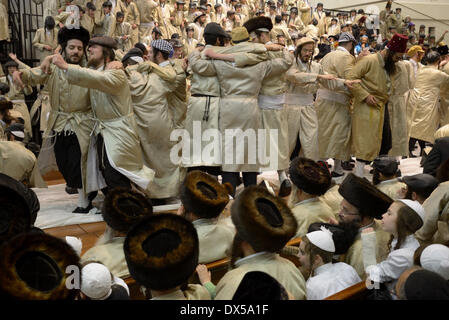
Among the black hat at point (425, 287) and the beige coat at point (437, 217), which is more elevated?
the black hat at point (425, 287)

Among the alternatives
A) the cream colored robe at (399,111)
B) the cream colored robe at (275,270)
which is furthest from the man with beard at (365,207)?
the cream colored robe at (399,111)

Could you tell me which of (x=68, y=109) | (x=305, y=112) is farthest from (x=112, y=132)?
(x=305, y=112)

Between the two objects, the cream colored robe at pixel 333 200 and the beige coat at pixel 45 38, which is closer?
the cream colored robe at pixel 333 200

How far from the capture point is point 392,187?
3.86 metres

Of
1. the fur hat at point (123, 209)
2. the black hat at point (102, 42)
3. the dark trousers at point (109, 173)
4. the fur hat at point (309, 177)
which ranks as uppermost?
the black hat at point (102, 42)

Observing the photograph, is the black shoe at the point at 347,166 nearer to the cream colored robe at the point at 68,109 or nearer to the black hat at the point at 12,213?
the cream colored robe at the point at 68,109

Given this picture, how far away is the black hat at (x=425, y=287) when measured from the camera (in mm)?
1748

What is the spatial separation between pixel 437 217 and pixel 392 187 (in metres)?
0.99

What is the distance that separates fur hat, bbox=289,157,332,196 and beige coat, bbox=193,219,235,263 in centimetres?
67

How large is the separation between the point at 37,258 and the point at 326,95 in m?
4.83

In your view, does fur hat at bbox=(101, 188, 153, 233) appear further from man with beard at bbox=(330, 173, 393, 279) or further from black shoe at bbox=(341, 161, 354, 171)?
A: black shoe at bbox=(341, 161, 354, 171)

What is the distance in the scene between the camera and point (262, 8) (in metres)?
15.6

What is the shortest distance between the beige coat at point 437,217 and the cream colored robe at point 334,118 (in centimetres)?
309
